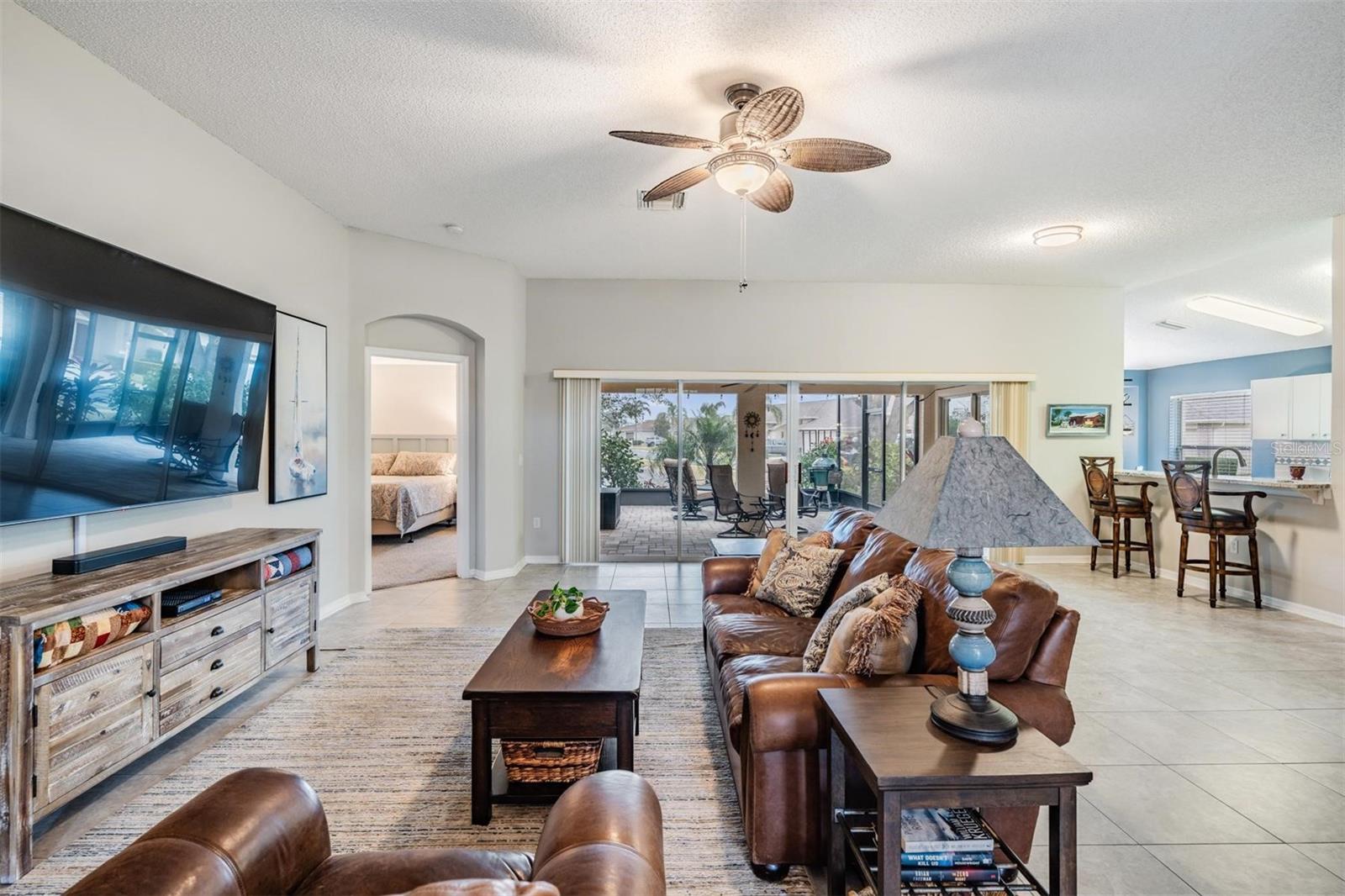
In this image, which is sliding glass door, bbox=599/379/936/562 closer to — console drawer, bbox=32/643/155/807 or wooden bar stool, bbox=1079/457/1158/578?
wooden bar stool, bbox=1079/457/1158/578

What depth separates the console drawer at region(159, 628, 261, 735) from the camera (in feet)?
7.41

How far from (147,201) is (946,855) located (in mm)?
4068

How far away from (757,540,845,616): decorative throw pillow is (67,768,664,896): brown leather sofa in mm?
1786

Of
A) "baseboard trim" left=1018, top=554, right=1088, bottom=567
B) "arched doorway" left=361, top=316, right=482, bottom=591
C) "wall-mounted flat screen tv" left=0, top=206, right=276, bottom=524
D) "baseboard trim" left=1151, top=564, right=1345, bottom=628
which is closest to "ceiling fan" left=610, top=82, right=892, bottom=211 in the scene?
"wall-mounted flat screen tv" left=0, top=206, right=276, bottom=524

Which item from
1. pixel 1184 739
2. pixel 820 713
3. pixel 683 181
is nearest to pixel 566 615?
pixel 820 713

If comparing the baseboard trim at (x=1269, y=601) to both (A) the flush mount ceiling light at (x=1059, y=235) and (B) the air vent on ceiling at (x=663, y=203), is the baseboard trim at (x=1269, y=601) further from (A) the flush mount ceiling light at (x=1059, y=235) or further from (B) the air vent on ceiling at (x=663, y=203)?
(B) the air vent on ceiling at (x=663, y=203)

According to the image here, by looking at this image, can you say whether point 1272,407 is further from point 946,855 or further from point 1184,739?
point 946,855

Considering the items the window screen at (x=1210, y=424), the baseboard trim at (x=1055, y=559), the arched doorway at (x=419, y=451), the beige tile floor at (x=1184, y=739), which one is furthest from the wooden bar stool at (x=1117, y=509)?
the arched doorway at (x=419, y=451)

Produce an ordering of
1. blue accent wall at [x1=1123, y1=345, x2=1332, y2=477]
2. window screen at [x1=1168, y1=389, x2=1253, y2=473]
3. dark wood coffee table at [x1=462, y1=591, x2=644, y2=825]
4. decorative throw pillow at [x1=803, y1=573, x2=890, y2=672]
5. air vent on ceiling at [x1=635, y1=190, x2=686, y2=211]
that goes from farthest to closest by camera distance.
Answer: window screen at [x1=1168, y1=389, x2=1253, y2=473] → blue accent wall at [x1=1123, y1=345, x2=1332, y2=477] → air vent on ceiling at [x1=635, y1=190, x2=686, y2=211] → decorative throw pillow at [x1=803, y1=573, x2=890, y2=672] → dark wood coffee table at [x1=462, y1=591, x2=644, y2=825]

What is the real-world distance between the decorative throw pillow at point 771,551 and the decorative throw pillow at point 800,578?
2.5 inches

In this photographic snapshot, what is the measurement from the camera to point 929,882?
1316 mm

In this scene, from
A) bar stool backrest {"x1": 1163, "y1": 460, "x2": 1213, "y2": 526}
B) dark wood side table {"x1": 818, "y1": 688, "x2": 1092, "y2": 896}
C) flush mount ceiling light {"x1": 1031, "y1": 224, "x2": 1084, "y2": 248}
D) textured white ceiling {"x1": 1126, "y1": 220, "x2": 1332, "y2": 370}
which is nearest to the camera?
dark wood side table {"x1": 818, "y1": 688, "x2": 1092, "y2": 896}

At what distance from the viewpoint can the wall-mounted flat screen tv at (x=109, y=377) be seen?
203cm

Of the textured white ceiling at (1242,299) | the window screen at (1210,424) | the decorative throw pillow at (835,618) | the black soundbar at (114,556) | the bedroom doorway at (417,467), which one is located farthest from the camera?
the window screen at (1210,424)
